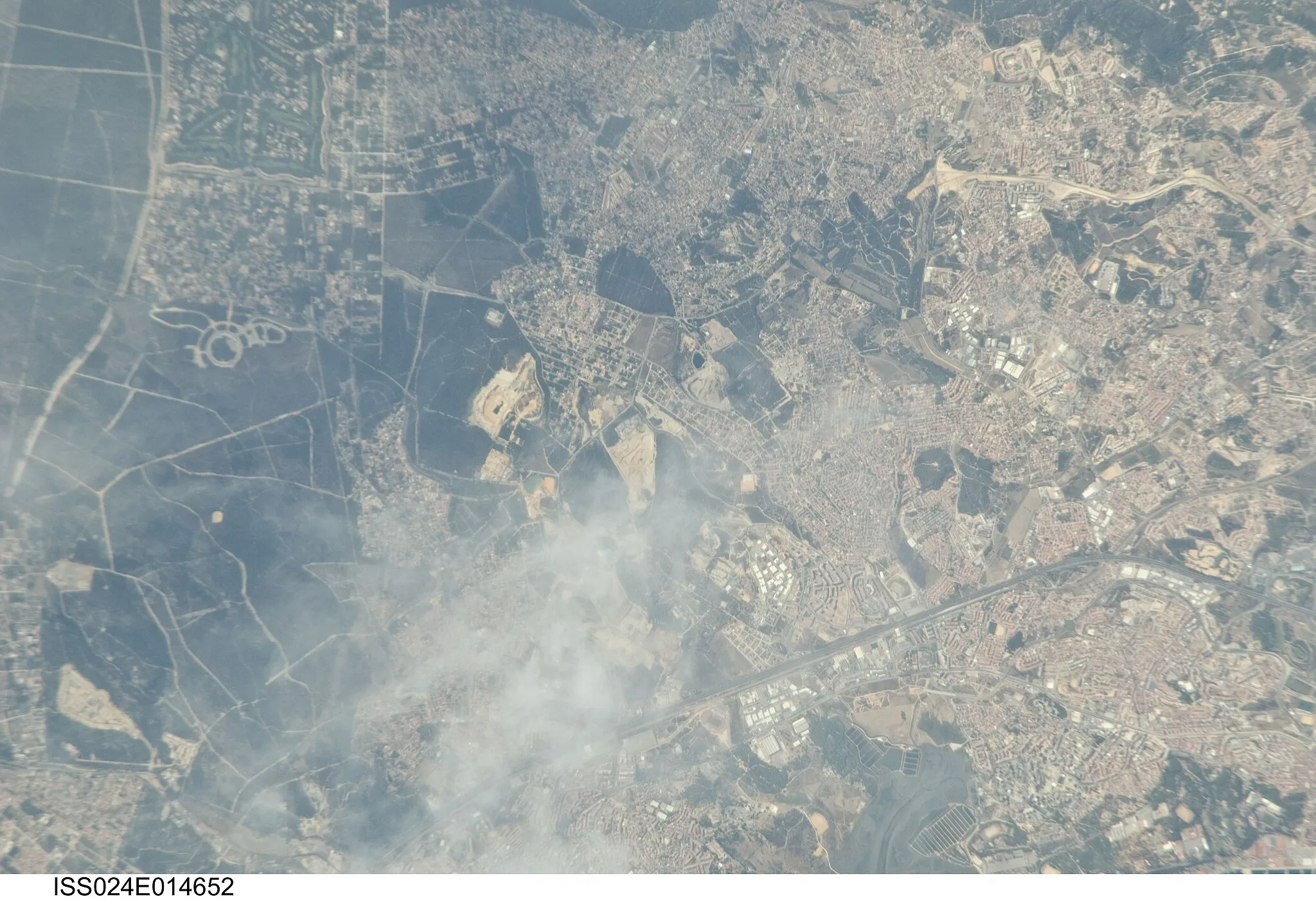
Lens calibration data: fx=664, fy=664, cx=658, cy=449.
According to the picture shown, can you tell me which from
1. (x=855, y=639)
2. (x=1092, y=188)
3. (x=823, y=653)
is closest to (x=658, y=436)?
(x=823, y=653)

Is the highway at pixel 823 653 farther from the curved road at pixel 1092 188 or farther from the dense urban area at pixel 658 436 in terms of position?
the curved road at pixel 1092 188

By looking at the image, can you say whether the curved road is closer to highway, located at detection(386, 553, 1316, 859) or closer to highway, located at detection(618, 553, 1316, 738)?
highway, located at detection(386, 553, 1316, 859)

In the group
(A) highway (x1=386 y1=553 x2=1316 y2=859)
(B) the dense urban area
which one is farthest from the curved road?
(A) highway (x1=386 y1=553 x2=1316 y2=859)

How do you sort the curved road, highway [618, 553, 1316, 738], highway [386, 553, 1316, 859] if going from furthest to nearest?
highway [618, 553, 1316, 738], highway [386, 553, 1316, 859], the curved road

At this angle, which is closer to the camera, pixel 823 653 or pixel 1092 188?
pixel 1092 188

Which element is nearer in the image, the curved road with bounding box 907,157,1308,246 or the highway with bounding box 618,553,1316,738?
the curved road with bounding box 907,157,1308,246

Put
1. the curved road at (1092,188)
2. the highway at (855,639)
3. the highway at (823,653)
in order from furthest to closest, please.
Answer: the highway at (855,639), the highway at (823,653), the curved road at (1092,188)

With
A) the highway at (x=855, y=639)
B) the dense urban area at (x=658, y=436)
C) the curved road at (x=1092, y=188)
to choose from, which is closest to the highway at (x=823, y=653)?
the highway at (x=855, y=639)

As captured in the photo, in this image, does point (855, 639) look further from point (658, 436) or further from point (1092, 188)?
point (1092, 188)

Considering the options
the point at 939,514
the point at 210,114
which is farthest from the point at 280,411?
the point at 939,514
